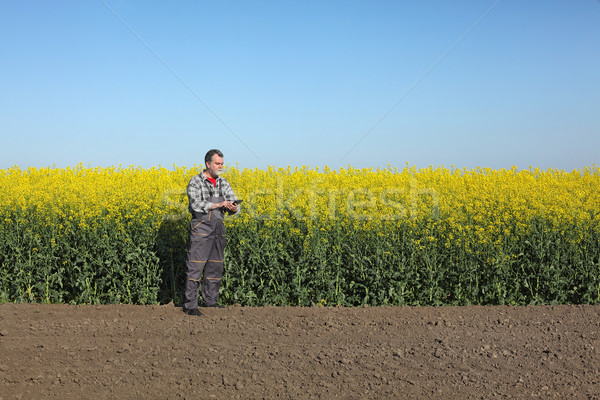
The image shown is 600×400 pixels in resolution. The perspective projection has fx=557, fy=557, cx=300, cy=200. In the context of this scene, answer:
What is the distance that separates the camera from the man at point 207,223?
7.29 metres

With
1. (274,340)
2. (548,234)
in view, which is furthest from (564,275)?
(274,340)

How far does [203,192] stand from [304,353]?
2787mm

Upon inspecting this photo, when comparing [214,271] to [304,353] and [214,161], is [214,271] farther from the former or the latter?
[304,353]

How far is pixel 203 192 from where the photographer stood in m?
7.38

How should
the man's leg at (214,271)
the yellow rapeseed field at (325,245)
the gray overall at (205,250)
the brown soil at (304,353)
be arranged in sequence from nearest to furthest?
the brown soil at (304,353), the gray overall at (205,250), the man's leg at (214,271), the yellow rapeseed field at (325,245)

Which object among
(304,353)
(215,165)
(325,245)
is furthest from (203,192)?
(304,353)

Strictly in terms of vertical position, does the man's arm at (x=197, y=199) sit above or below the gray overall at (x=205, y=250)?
above

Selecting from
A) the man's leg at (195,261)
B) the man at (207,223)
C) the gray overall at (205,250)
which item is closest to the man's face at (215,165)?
the man at (207,223)

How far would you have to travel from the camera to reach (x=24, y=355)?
5789 mm

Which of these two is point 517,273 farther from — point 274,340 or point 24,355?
point 24,355

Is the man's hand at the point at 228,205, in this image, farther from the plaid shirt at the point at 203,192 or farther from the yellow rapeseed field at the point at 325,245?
the yellow rapeseed field at the point at 325,245

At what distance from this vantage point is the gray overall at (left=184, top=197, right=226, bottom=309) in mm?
7355

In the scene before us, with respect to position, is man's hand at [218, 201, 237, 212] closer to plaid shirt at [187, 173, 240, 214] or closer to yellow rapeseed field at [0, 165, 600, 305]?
plaid shirt at [187, 173, 240, 214]

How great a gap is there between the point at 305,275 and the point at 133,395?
138 inches
